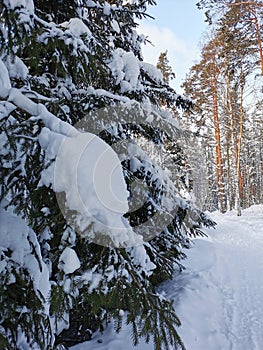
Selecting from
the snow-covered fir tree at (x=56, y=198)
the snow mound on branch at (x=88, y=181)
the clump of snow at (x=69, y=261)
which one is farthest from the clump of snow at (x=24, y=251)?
the snow mound on branch at (x=88, y=181)

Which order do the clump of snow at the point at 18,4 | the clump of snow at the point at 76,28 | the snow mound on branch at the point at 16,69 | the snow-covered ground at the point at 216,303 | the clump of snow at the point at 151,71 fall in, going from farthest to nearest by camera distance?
the clump of snow at the point at 151,71 < the snow-covered ground at the point at 216,303 < the snow mound on branch at the point at 16,69 < the clump of snow at the point at 76,28 < the clump of snow at the point at 18,4

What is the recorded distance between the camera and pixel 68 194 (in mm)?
1499

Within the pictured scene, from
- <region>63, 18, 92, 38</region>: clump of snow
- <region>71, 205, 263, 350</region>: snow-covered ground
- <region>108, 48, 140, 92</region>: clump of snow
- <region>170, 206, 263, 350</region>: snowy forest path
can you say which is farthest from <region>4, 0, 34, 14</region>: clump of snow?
<region>170, 206, 263, 350</region>: snowy forest path

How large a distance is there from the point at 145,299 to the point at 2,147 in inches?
49.7

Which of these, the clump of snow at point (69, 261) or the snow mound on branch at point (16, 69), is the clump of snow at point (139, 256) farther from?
the snow mound on branch at point (16, 69)

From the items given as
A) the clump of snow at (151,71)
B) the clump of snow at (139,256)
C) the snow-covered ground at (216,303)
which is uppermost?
the clump of snow at (151,71)

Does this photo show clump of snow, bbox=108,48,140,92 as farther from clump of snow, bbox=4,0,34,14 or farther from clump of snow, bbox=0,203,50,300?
clump of snow, bbox=0,203,50,300

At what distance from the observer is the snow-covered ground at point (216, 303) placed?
330 centimetres

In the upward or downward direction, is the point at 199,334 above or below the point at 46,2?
below

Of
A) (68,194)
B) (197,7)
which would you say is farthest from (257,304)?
(197,7)

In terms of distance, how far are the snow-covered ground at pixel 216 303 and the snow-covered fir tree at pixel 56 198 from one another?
0.93m

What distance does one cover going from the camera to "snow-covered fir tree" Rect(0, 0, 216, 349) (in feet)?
5.44

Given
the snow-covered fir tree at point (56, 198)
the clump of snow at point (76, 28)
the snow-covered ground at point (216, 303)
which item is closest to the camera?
the snow-covered fir tree at point (56, 198)

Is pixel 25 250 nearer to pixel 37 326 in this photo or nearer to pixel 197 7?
pixel 37 326
